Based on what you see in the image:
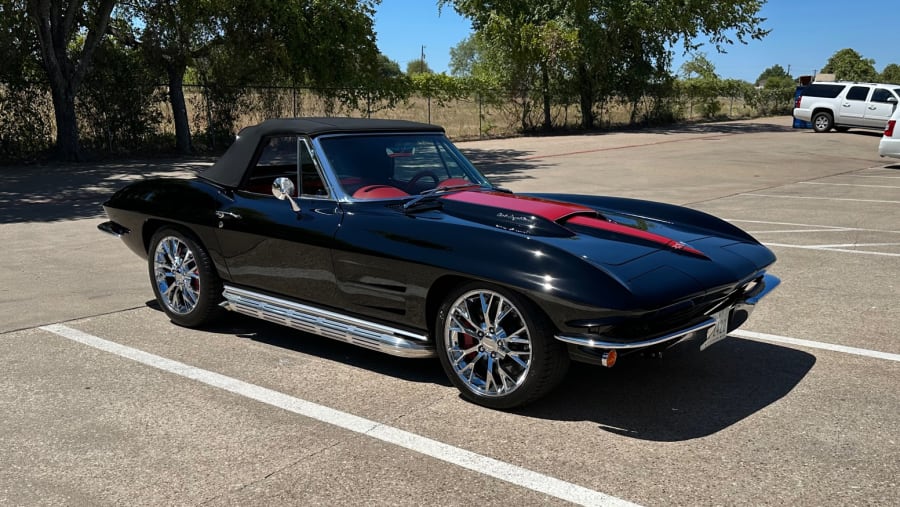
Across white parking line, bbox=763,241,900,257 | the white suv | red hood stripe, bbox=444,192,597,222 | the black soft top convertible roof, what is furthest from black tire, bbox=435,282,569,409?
the white suv

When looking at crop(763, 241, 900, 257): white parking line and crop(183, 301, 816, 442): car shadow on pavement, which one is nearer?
crop(183, 301, 816, 442): car shadow on pavement

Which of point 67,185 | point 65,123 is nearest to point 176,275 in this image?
point 67,185

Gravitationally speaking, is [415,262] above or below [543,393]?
above

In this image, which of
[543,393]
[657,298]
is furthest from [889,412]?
[543,393]

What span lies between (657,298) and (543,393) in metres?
0.72

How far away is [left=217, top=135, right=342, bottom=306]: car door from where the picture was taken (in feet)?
15.4

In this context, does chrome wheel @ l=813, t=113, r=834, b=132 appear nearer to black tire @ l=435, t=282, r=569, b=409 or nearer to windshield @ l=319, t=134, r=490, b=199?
windshield @ l=319, t=134, r=490, b=199

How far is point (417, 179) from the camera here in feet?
16.5

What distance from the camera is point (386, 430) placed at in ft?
12.6

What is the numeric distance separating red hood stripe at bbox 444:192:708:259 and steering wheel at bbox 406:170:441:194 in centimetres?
25

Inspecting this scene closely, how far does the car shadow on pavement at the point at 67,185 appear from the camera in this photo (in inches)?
445

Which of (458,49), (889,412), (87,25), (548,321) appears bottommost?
(889,412)

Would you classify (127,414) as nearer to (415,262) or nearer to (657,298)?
(415,262)

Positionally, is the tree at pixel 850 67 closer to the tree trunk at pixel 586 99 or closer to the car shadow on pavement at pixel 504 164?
the tree trunk at pixel 586 99
